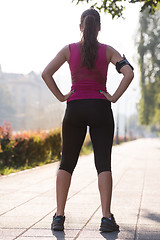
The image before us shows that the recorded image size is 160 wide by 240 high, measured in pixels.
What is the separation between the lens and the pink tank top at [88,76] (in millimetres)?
4238

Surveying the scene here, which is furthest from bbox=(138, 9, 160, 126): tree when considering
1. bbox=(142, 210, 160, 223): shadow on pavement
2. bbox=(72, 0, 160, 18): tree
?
bbox=(142, 210, 160, 223): shadow on pavement

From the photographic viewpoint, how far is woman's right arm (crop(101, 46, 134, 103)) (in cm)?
425

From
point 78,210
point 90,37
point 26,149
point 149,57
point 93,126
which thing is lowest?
point 26,149

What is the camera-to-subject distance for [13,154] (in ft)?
42.1

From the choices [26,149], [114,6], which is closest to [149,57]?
[26,149]

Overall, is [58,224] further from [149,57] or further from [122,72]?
[149,57]

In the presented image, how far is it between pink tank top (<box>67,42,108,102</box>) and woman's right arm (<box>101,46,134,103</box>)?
5 centimetres

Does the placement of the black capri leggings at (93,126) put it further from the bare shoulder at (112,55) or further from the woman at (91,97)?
the bare shoulder at (112,55)

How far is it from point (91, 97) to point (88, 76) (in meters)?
0.18

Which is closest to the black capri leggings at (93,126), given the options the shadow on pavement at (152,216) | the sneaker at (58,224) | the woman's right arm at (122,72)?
the woman's right arm at (122,72)

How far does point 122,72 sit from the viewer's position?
430 centimetres

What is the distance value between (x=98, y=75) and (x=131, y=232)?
1.42m

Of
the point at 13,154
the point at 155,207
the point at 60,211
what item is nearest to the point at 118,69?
the point at 60,211

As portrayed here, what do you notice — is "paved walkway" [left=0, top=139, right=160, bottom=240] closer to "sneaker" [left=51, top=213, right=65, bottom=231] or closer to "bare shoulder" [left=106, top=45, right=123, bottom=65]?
"sneaker" [left=51, top=213, right=65, bottom=231]
